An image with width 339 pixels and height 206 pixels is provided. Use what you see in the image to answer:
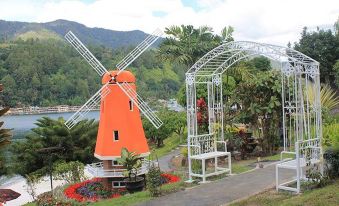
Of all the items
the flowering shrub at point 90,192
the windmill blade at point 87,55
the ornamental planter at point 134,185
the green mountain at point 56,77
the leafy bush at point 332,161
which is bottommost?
the flowering shrub at point 90,192

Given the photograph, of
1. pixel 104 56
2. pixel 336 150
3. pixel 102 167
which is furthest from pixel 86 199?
pixel 104 56

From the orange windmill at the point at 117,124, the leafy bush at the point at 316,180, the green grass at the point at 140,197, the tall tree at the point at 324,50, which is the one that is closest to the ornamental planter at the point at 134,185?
the orange windmill at the point at 117,124

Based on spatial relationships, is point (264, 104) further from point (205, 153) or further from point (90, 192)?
point (90, 192)

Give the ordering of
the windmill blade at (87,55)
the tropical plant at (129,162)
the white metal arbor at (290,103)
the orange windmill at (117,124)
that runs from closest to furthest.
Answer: the white metal arbor at (290,103) < the tropical plant at (129,162) < the orange windmill at (117,124) < the windmill blade at (87,55)

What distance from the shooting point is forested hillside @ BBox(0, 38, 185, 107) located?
238ft

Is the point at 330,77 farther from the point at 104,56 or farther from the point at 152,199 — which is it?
the point at 104,56

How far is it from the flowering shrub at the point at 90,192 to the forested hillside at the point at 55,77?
5413 centimetres

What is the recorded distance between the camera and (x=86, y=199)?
42.4 feet

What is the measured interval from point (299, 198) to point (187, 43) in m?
15.5

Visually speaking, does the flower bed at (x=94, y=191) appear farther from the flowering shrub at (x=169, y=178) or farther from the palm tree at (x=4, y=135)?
the palm tree at (x=4, y=135)

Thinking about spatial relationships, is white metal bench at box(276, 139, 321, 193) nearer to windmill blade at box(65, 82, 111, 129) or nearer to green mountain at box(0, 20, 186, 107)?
windmill blade at box(65, 82, 111, 129)

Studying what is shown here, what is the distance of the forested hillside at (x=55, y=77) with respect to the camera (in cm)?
7250

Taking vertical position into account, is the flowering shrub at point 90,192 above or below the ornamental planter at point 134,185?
below

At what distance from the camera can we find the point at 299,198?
8336 millimetres
